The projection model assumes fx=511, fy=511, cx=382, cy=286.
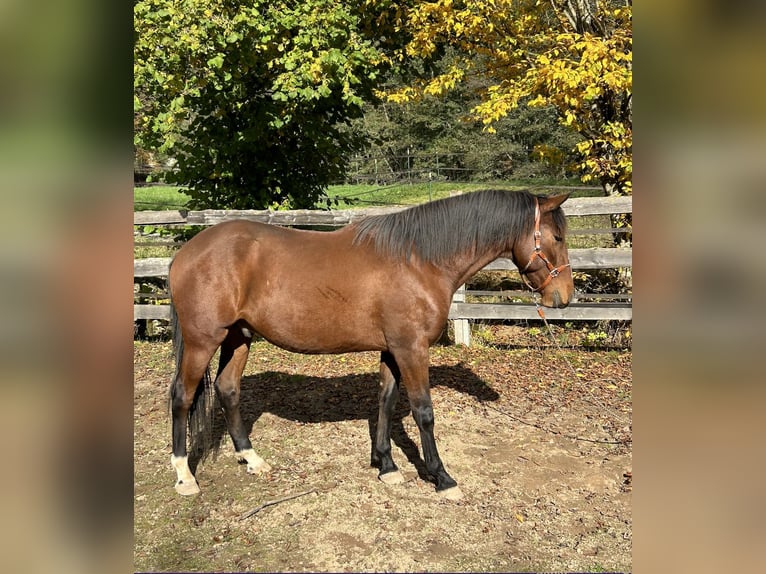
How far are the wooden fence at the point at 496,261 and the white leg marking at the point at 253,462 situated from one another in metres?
3.44

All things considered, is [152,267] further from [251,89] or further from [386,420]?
[386,420]

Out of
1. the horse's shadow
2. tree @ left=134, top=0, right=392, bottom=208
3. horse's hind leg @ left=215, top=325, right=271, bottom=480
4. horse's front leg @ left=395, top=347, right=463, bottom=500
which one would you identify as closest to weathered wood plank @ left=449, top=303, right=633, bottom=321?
the horse's shadow

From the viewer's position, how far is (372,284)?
349 cm

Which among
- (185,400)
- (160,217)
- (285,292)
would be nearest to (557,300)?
(285,292)

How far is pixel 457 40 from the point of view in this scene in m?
7.12

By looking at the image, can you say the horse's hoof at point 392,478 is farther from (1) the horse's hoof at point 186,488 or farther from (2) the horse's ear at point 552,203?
(2) the horse's ear at point 552,203

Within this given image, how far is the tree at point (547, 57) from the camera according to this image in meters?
5.74

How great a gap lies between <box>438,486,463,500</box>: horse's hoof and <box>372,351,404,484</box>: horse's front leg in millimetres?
339

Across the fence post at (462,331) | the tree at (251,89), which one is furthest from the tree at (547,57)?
the fence post at (462,331)

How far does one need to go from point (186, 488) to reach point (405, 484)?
1515mm
